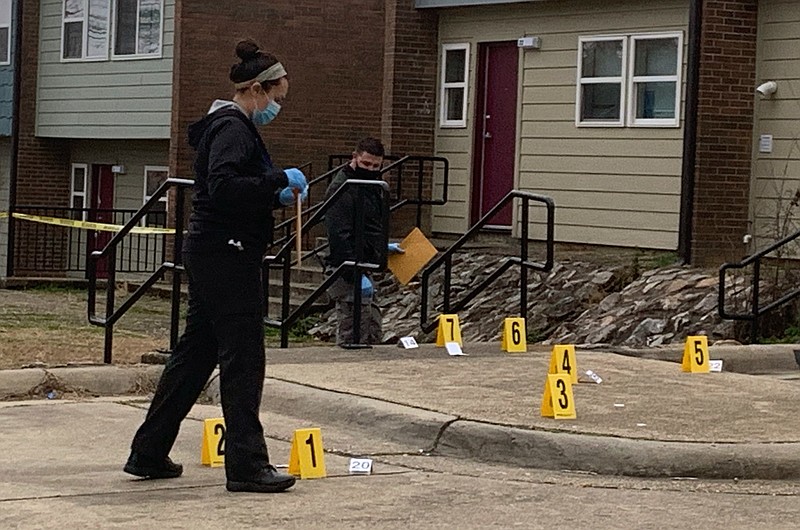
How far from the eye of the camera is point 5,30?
97.0ft

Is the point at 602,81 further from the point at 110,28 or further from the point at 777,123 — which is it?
the point at 110,28

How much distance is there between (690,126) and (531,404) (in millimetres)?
8383

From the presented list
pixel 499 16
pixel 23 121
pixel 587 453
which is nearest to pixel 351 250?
pixel 587 453

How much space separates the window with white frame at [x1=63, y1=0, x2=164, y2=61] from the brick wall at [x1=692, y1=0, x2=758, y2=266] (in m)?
11.0

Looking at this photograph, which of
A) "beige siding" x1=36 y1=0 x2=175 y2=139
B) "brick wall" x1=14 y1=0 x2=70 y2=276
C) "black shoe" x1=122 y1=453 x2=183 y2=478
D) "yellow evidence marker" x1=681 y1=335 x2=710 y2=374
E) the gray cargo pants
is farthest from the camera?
"brick wall" x1=14 y1=0 x2=70 y2=276

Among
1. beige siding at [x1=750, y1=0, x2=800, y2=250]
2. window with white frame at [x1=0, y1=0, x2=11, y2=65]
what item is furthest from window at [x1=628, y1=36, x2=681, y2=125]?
window with white frame at [x1=0, y1=0, x2=11, y2=65]

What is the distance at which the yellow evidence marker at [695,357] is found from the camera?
38.0 ft

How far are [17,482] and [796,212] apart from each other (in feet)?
37.0

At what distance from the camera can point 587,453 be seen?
8.50 metres

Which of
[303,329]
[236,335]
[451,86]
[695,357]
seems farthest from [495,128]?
[236,335]

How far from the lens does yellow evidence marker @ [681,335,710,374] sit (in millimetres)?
11586

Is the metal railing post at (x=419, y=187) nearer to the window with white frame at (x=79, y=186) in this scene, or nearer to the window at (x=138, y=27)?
the window at (x=138, y=27)

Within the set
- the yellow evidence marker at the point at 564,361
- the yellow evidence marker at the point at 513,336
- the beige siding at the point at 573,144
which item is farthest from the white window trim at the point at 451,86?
the yellow evidence marker at the point at 564,361

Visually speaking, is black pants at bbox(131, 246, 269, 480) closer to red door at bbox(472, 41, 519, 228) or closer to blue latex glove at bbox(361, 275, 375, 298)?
blue latex glove at bbox(361, 275, 375, 298)
